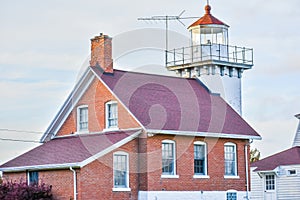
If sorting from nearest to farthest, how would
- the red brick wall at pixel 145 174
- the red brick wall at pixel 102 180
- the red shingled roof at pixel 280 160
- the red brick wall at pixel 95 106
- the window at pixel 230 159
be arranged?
1. the red brick wall at pixel 102 180
2. the red brick wall at pixel 145 174
3. the red brick wall at pixel 95 106
4. the window at pixel 230 159
5. the red shingled roof at pixel 280 160

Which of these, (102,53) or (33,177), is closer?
(33,177)

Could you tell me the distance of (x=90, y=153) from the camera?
2902cm

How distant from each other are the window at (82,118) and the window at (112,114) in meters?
1.56

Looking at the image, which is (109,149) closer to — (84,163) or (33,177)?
(84,163)

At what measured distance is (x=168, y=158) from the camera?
104 ft

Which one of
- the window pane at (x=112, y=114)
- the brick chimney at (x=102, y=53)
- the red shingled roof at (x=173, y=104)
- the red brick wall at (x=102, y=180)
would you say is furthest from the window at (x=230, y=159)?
the brick chimney at (x=102, y=53)

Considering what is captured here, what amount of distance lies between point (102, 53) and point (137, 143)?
5.45 metres

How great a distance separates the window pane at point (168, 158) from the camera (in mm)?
31359

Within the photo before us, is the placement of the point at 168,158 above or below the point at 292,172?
above

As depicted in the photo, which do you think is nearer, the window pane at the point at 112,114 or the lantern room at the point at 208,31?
the window pane at the point at 112,114

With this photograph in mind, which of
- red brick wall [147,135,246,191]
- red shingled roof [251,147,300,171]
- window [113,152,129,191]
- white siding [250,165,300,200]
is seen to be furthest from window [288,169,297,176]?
window [113,152,129,191]

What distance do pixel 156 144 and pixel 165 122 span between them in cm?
112

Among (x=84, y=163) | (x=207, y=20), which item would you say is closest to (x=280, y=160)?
(x=207, y=20)

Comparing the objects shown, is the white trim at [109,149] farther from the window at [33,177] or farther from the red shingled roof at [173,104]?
the window at [33,177]
